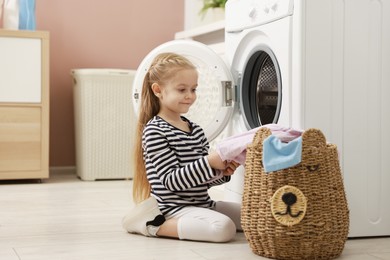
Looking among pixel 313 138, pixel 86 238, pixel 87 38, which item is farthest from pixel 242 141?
pixel 87 38

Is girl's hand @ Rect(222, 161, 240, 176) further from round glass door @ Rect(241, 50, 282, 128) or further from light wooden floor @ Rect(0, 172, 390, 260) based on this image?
round glass door @ Rect(241, 50, 282, 128)

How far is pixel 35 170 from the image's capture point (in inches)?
A: 133

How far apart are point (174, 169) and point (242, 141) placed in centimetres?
27

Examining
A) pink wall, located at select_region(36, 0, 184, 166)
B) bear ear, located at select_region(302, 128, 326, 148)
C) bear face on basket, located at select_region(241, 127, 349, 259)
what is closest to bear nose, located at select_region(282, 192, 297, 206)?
bear face on basket, located at select_region(241, 127, 349, 259)

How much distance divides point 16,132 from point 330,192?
6.92 feet

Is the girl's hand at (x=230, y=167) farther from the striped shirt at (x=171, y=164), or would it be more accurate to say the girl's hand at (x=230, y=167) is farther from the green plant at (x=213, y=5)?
the green plant at (x=213, y=5)

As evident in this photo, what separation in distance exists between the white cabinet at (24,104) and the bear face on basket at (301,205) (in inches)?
77.0

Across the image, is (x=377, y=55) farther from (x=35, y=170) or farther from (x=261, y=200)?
(x=35, y=170)

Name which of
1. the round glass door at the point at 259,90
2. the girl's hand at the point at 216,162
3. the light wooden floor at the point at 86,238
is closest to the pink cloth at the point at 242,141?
the girl's hand at the point at 216,162

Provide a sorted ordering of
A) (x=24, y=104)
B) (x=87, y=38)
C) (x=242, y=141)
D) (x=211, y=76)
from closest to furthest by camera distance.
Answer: (x=242, y=141) < (x=211, y=76) < (x=24, y=104) < (x=87, y=38)

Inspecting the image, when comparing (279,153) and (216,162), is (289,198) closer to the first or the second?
(279,153)

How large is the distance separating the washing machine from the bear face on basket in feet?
0.83

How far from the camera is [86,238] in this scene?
6.28 ft

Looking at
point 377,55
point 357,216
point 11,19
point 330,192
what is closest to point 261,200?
point 330,192
